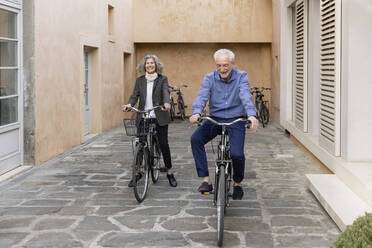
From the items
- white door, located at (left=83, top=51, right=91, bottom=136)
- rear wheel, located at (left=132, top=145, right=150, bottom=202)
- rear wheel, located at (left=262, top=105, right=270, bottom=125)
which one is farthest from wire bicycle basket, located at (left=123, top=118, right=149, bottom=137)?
rear wheel, located at (left=262, top=105, right=270, bottom=125)

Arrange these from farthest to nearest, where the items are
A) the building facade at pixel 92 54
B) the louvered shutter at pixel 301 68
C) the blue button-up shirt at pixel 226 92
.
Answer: the louvered shutter at pixel 301 68
the building facade at pixel 92 54
the blue button-up shirt at pixel 226 92

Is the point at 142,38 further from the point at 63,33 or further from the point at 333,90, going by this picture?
the point at 333,90

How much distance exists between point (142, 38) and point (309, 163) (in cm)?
1044

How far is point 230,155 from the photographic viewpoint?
5.40m

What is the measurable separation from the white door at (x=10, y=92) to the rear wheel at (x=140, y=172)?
2.38 m

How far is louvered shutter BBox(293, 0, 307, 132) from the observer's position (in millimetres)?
A: 10281

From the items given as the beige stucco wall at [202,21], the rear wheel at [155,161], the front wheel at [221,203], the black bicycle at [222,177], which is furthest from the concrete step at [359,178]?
the beige stucco wall at [202,21]

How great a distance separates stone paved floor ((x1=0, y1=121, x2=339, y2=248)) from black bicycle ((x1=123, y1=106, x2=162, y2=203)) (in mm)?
196

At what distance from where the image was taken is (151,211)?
5.77 m

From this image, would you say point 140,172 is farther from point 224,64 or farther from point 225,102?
point 224,64

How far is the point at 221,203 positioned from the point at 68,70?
6763mm

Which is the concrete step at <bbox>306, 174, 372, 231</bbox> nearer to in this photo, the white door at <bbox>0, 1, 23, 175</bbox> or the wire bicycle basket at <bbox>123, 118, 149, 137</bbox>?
the wire bicycle basket at <bbox>123, 118, 149, 137</bbox>

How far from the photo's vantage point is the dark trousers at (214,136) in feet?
17.6

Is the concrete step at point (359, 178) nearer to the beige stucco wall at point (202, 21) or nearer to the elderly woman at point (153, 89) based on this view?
the elderly woman at point (153, 89)
